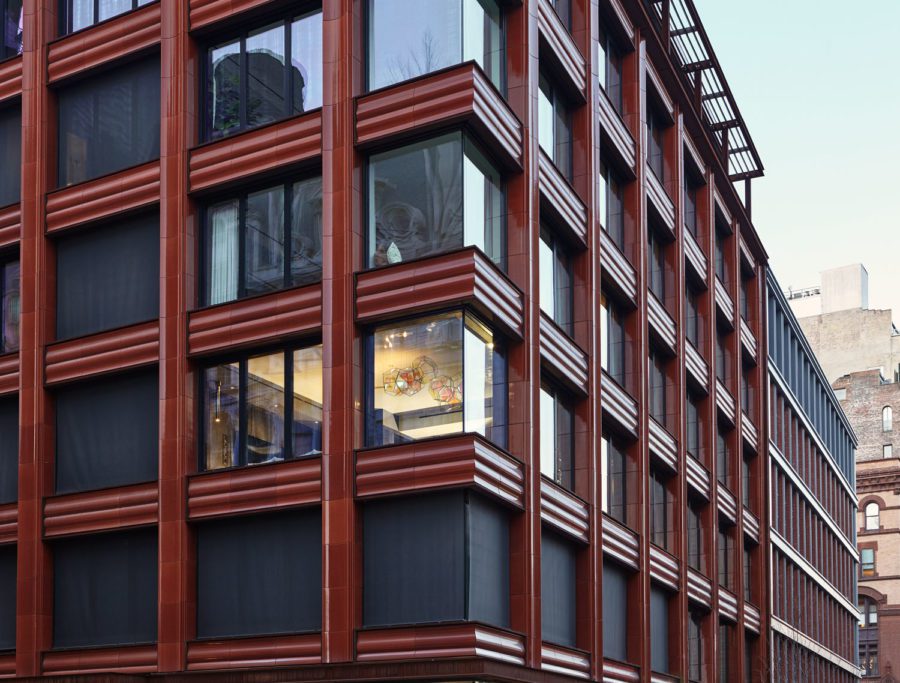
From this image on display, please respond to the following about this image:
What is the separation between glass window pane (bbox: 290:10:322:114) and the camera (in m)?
31.2

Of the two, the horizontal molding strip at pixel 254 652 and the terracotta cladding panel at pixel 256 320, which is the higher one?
the terracotta cladding panel at pixel 256 320

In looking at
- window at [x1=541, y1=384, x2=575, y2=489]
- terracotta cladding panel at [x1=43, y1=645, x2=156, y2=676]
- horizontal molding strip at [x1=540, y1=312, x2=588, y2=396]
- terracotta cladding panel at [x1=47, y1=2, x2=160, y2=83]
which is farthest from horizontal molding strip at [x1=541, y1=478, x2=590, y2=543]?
terracotta cladding panel at [x1=47, y1=2, x2=160, y2=83]

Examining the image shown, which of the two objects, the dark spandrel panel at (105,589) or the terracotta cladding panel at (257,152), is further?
the dark spandrel panel at (105,589)

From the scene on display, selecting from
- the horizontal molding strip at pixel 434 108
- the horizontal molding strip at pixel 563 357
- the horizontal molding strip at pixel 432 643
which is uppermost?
the horizontal molding strip at pixel 434 108

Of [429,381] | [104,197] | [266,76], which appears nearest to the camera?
[429,381]

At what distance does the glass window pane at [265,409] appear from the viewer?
30.3 meters

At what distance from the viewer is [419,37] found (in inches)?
1196

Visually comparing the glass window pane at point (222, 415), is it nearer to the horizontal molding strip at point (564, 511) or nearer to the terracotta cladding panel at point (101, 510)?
the terracotta cladding panel at point (101, 510)

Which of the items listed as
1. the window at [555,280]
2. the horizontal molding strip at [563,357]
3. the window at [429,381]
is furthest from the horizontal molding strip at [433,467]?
the window at [555,280]

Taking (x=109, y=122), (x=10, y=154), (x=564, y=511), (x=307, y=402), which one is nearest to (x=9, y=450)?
(x=10, y=154)

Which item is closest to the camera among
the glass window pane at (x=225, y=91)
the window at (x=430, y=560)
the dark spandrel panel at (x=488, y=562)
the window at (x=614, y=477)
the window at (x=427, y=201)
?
the window at (x=430, y=560)

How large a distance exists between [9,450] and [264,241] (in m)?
8.45

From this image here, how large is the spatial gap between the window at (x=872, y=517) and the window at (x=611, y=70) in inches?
2927

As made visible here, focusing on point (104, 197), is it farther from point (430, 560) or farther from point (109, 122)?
point (430, 560)
